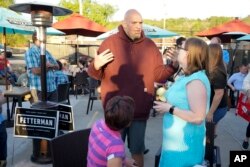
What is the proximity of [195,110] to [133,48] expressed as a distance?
1.21m

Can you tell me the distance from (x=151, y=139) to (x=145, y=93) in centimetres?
257

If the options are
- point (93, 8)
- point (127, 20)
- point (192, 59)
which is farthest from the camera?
point (93, 8)

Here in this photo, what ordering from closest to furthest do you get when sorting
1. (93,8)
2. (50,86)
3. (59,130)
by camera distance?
(59,130)
(50,86)
(93,8)

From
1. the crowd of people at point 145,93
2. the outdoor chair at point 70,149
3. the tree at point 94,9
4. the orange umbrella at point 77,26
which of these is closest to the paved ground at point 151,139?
the crowd of people at point 145,93

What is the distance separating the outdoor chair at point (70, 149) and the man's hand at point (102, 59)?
34.1 inches

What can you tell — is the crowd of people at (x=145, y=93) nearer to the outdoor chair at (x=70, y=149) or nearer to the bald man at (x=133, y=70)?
the bald man at (x=133, y=70)

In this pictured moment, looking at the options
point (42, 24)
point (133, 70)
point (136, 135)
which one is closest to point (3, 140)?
point (42, 24)

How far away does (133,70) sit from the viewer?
127 inches

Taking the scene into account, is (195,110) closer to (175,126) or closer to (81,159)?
(175,126)

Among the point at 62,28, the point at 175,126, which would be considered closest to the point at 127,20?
the point at 175,126

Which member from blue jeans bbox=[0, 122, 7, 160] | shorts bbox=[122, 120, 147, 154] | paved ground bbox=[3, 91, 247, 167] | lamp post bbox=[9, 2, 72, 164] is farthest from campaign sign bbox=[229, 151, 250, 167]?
blue jeans bbox=[0, 122, 7, 160]

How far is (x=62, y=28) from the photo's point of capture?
11500 mm

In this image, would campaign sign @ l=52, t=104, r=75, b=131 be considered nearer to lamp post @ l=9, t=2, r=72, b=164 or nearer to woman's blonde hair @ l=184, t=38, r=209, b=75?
lamp post @ l=9, t=2, r=72, b=164

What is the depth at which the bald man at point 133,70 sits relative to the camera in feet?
10.6
